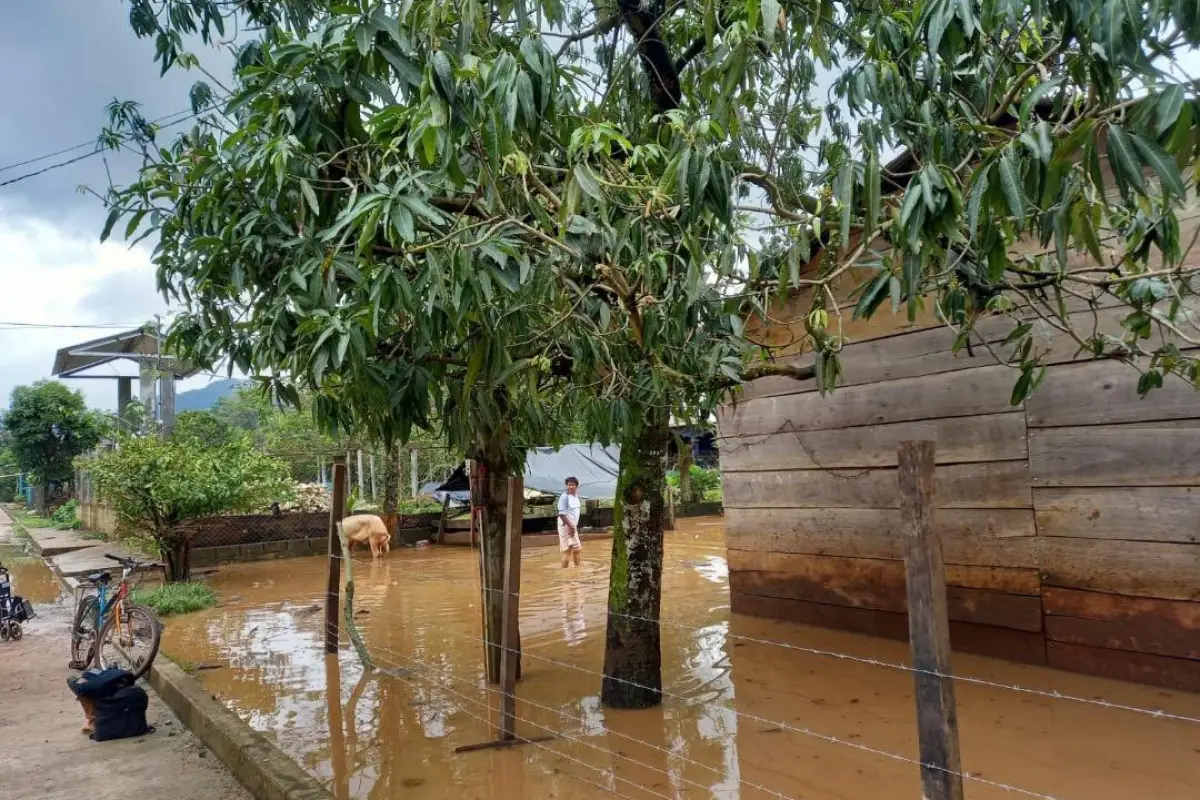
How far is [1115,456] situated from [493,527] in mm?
4076

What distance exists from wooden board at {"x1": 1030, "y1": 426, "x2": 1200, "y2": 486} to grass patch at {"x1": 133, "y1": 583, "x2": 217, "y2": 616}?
9273 millimetres

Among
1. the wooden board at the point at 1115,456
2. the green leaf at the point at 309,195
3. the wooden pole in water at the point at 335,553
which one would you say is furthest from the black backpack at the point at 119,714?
the wooden board at the point at 1115,456

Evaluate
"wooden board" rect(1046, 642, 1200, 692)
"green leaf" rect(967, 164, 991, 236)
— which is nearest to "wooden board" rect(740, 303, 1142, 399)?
"wooden board" rect(1046, 642, 1200, 692)

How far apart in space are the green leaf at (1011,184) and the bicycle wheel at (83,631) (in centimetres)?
761

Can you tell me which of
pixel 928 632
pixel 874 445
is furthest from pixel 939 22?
pixel 874 445

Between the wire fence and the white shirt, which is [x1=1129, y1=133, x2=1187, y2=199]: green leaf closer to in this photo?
the wire fence

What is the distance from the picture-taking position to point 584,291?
3850 mm

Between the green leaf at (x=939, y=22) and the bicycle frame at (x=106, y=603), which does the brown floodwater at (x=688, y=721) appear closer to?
the bicycle frame at (x=106, y=603)

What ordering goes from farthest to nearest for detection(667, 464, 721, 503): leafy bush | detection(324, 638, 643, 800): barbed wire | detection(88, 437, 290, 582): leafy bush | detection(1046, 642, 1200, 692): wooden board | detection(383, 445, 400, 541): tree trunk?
detection(667, 464, 721, 503): leafy bush < detection(383, 445, 400, 541): tree trunk < detection(88, 437, 290, 582): leafy bush < detection(1046, 642, 1200, 692): wooden board < detection(324, 638, 643, 800): barbed wire

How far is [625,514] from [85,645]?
206 inches

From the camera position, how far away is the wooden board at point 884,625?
18.9ft

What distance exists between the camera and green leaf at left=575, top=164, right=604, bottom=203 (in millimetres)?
2682

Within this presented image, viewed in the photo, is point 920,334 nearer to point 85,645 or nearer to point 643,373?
point 643,373

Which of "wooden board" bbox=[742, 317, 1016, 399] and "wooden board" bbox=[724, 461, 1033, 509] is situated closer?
"wooden board" bbox=[724, 461, 1033, 509]
